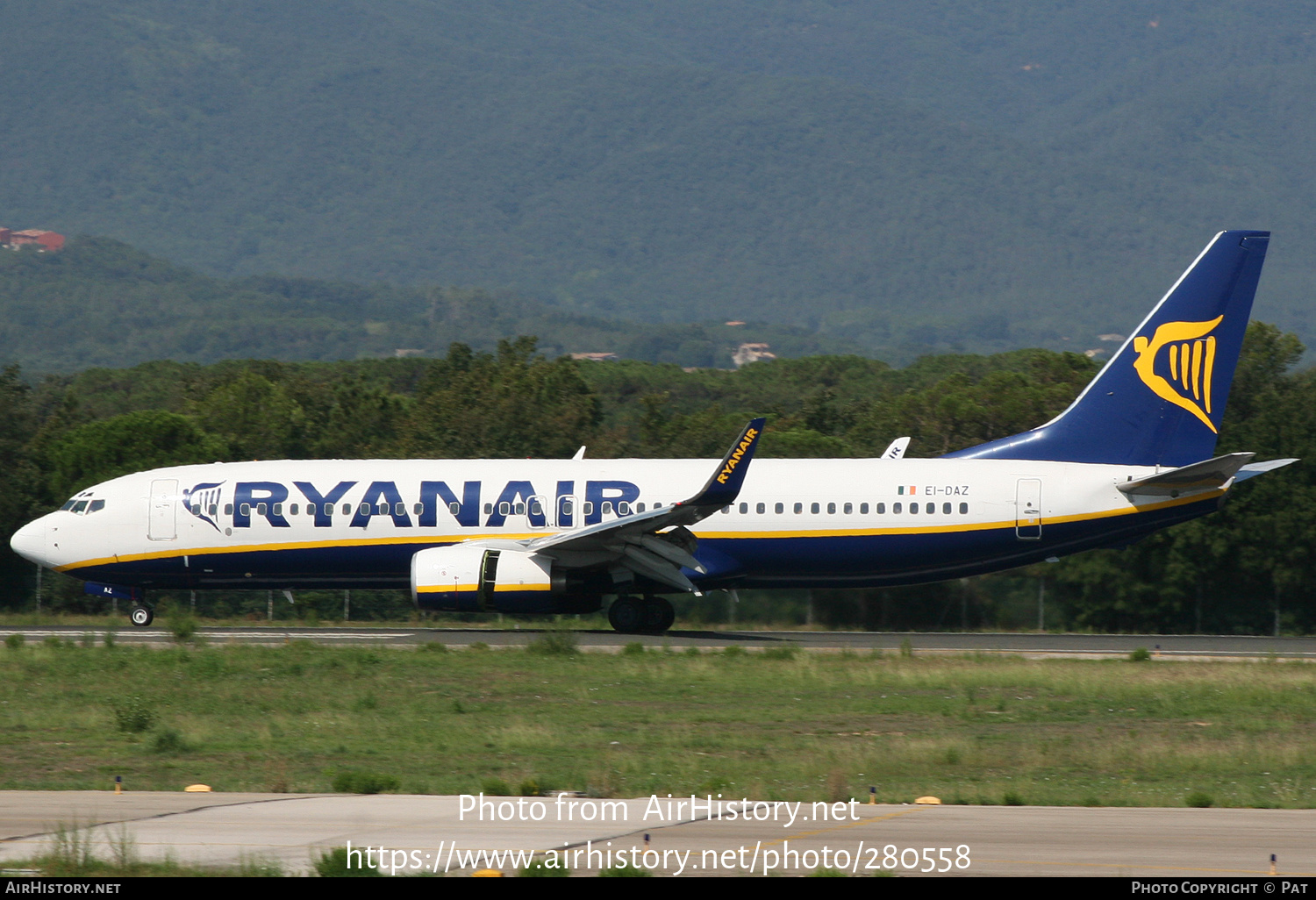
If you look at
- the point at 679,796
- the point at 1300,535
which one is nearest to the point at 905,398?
the point at 1300,535

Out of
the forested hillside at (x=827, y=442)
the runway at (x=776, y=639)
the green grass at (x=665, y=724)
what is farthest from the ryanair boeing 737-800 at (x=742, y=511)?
the forested hillside at (x=827, y=442)

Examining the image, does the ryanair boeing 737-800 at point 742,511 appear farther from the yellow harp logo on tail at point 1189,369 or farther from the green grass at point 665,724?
the green grass at point 665,724

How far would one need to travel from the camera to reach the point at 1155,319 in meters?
31.8

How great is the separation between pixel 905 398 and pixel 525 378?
14358 millimetres

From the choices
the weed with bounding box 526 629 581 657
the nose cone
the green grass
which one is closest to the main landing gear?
the weed with bounding box 526 629 581 657

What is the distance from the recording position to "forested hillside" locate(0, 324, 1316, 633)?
121ft

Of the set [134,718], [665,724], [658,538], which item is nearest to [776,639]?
[658,538]

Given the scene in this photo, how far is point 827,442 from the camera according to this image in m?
46.6

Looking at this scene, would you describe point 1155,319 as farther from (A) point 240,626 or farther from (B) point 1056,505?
(A) point 240,626

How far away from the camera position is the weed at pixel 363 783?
607 inches

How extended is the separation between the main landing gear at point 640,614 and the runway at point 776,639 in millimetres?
208

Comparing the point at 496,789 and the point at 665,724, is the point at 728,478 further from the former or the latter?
the point at 496,789

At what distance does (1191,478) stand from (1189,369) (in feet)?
9.23

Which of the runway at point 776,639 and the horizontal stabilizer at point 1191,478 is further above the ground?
the horizontal stabilizer at point 1191,478
